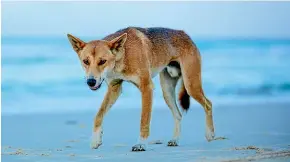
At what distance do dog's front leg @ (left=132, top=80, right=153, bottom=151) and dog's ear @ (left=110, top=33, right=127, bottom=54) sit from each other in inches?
12.6

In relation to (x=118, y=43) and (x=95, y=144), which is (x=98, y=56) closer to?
(x=118, y=43)

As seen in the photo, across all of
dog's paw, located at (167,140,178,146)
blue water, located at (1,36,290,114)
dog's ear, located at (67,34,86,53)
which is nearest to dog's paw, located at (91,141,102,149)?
dog's paw, located at (167,140,178,146)

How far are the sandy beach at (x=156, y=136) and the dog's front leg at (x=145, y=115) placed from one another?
7 cm

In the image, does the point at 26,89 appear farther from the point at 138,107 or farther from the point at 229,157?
the point at 229,157

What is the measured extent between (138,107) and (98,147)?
227cm

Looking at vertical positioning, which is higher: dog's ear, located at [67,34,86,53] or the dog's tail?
dog's ear, located at [67,34,86,53]

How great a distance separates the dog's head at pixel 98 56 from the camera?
5.11m

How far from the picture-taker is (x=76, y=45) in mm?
5305

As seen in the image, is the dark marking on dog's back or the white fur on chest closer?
the white fur on chest

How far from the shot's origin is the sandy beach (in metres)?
5.24

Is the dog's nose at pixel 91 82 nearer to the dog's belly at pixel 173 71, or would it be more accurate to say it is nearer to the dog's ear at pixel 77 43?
the dog's ear at pixel 77 43

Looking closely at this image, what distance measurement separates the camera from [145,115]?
545cm

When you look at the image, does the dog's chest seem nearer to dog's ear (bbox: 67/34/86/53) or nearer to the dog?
the dog

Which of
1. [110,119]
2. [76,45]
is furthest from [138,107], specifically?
[76,45]
